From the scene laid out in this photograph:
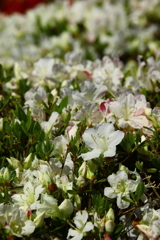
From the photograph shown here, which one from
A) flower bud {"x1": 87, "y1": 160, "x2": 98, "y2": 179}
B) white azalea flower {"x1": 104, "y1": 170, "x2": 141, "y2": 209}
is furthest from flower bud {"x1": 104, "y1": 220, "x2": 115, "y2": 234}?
flower bud {"x1": 87, "y1": 160, "x2": 98, "y2": 179}

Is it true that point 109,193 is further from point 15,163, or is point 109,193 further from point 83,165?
point 15,163

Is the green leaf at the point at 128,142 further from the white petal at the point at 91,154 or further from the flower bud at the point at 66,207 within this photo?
the flower bud at the point at 66,207

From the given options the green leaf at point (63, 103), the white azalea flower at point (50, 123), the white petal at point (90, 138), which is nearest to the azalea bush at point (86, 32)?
the green leaf at point (63, 103)

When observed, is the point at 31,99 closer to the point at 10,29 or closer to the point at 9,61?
the point at 9,61

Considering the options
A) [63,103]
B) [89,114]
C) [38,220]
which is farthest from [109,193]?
[63,103]

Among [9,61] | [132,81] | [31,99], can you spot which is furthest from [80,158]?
[9,61]

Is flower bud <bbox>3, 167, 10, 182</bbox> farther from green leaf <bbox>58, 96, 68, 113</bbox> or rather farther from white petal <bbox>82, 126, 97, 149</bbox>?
green leaf <bbox>58, 96, 68, 113</bbox>
